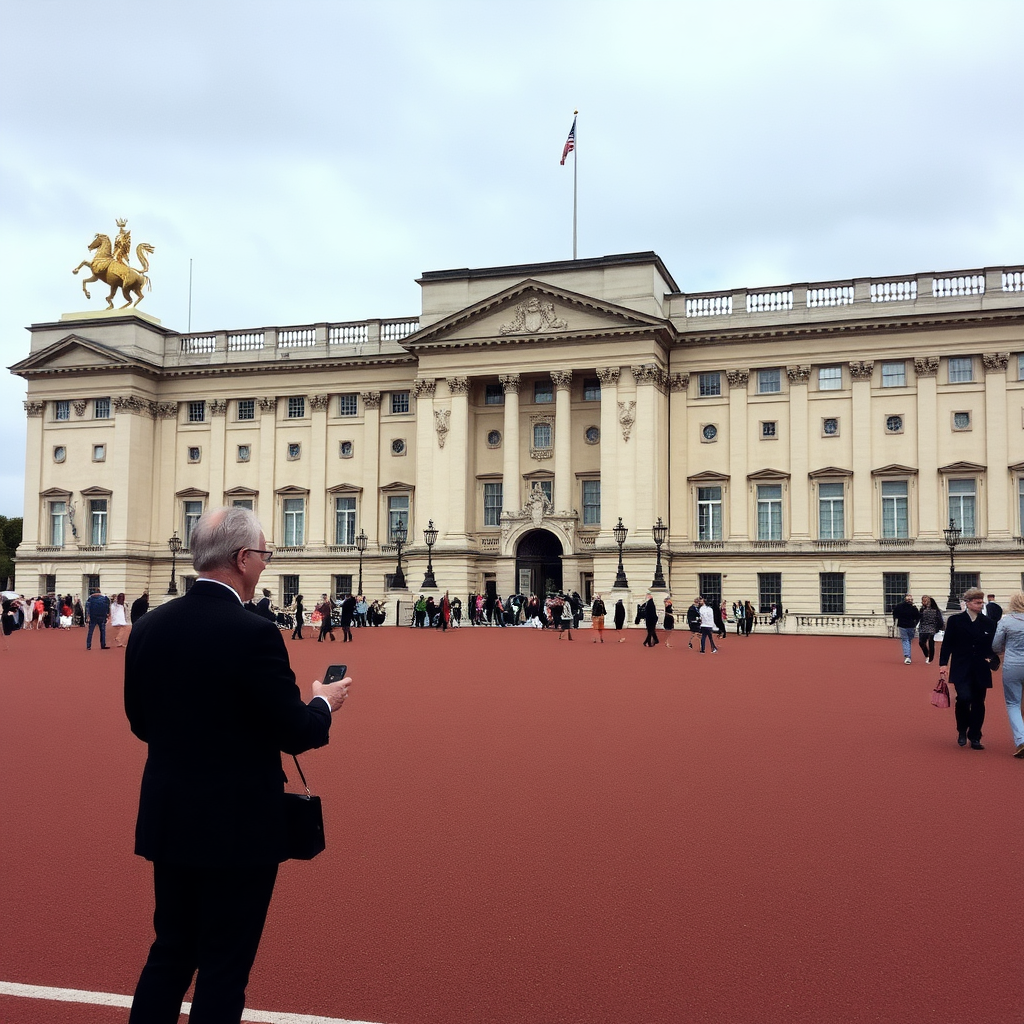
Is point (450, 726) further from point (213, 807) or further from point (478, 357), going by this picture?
point (478, 357)

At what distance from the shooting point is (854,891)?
701 centimetres

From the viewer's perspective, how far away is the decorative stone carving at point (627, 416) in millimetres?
50094

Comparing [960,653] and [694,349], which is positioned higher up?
[694,349]

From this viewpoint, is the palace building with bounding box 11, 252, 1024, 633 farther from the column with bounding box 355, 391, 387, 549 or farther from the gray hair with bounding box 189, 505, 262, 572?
the gray hair with bounding box 189, 505, 262, 572

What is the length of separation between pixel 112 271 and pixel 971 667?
5878 centimetres

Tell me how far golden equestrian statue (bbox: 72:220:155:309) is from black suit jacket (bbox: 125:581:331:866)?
62.7 metres

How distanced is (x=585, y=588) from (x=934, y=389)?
63.0ft

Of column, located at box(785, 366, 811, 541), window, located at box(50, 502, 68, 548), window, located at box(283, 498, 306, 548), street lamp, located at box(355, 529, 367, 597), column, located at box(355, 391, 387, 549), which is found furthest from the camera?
window, located at box(50, 502, 68, 548)

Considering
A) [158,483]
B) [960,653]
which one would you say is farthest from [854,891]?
[158,483]

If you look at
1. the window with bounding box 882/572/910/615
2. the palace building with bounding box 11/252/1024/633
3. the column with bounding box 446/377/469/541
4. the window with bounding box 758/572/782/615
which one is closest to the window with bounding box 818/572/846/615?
the palace building with bounding box 11/252/1024/633

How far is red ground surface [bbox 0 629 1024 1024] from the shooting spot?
5.43 m

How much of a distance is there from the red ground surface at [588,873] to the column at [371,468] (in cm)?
4177

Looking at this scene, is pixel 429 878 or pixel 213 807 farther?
pixel 429 878

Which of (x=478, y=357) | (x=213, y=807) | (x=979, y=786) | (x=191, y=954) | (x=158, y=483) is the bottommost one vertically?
(x=979, y=786)
